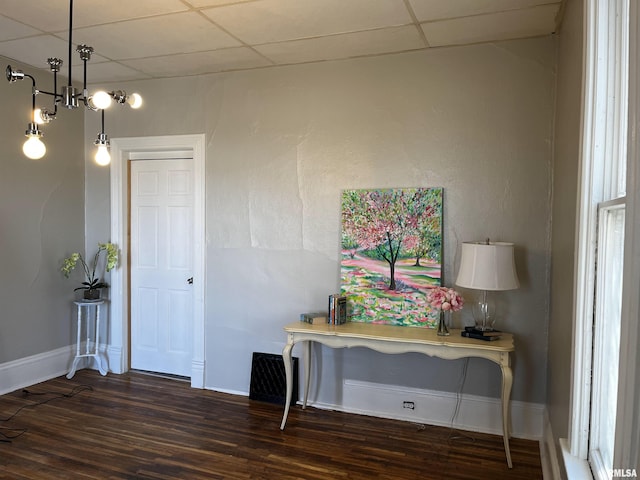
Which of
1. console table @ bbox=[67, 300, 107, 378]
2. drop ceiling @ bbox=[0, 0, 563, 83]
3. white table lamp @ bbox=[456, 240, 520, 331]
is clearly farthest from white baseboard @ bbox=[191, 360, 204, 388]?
drop ceiling @ bbox=[0, 0, 563, 83]

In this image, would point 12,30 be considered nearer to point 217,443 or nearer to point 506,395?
point 217,443

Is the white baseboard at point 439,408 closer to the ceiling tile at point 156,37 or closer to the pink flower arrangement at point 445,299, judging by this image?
the pink flower arrangement at point 445,299

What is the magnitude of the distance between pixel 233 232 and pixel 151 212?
3.21 ft

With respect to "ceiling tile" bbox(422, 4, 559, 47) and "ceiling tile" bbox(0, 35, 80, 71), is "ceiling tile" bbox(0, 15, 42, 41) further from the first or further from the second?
"ceiling tile" bbox(422, 4, 559, 47)

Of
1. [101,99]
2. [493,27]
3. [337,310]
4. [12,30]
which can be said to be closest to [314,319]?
[337,310]

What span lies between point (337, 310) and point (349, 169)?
106cm

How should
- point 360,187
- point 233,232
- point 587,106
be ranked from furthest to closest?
point 233,232 < point 360,187 < point 587,106

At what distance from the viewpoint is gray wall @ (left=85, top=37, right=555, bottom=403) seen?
3.30 metres

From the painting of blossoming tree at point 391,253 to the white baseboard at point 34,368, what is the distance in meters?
2.73

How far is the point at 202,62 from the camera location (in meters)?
3.84

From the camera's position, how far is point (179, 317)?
14.7 feet

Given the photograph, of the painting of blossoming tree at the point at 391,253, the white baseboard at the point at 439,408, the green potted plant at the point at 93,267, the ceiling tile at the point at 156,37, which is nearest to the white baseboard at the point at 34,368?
the green potted plant at the point at 93,267

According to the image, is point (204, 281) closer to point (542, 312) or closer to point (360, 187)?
point (360, 187)

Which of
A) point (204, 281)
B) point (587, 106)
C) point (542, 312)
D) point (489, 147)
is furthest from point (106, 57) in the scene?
point (542, 312)
